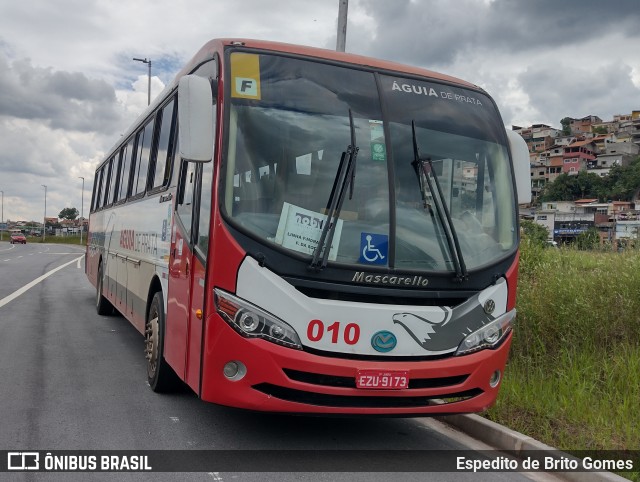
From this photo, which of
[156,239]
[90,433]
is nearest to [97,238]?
[156,239]

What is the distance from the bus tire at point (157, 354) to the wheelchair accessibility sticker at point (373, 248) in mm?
2478

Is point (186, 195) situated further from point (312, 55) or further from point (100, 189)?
point (100, 189)

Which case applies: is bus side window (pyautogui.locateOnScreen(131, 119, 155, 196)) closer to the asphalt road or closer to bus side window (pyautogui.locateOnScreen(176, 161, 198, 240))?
the asphalt road

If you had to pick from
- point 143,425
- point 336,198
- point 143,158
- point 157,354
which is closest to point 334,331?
point 336,198

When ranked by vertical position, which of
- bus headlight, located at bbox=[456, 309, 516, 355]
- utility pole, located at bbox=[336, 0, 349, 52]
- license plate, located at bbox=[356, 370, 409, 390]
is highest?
utility pole, located at bbox=[336, 0, 349, 52]

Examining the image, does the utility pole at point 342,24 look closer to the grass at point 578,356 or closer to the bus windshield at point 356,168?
the grass at point 578,356

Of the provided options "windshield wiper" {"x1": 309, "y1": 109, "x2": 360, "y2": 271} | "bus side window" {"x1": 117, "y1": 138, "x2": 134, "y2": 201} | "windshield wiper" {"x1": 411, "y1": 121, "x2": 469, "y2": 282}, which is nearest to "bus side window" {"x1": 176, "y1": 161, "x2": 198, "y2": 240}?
"windshield wiper" {"x1": 309, "y1": 109, "x2": 360, "y2": 271}

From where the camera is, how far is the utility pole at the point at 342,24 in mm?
13516

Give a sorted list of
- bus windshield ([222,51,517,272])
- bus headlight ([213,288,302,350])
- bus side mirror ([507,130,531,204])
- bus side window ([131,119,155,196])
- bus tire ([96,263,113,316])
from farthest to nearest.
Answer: bus tire ([96,263,113,316]), bus side window ([131,119,155,196]), bus side mirror ([507,130,531,204]), bus windshield ([222,51,517,272]), bus headlight ([213,288,302,350])

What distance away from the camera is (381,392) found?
16.0 feet

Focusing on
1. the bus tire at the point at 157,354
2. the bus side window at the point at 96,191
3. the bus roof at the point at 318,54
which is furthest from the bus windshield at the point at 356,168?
the bus side window at the point at 96,191

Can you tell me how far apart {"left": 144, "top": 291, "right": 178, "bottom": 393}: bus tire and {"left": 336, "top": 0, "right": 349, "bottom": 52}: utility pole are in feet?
26.1

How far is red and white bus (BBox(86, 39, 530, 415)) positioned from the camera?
15.7 feet

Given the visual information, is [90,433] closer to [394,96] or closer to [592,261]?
[394,96]
